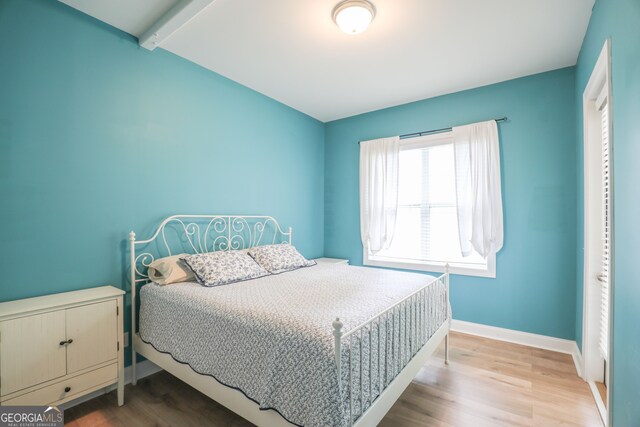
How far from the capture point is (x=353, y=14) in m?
1.97

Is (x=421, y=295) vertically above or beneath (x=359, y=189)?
beneath

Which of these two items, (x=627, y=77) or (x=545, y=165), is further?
(x=545, y=165)

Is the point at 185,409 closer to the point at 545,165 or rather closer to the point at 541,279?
the point at 541,279

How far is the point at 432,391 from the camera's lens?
85.9 inches

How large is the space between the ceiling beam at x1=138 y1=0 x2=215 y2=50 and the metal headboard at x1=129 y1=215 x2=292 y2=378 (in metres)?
1.41

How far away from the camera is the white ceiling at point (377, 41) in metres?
2.04

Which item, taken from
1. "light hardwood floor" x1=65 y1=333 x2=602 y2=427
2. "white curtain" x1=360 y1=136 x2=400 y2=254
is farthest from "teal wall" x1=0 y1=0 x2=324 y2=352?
"white curtain" x1=360 y1=136 x2=400 y2=254

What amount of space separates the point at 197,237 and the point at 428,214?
2.62 meters

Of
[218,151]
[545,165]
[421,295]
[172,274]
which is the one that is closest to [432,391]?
[421,295]

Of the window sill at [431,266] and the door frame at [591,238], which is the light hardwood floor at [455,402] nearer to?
the door frame at [591,238]

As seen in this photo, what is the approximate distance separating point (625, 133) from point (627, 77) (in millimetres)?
245

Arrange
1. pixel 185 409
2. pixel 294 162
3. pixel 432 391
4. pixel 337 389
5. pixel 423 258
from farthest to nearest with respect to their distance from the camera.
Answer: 1. pixel 294 162
2. pixel 423 258
3. pixel 432 391
4. pixel 185 409
5. pixel 337 389

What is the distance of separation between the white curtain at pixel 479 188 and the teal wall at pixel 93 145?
7.96 ft

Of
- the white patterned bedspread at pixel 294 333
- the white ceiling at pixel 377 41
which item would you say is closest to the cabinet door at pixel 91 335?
the white patterned bedspread at pixel 294 333
